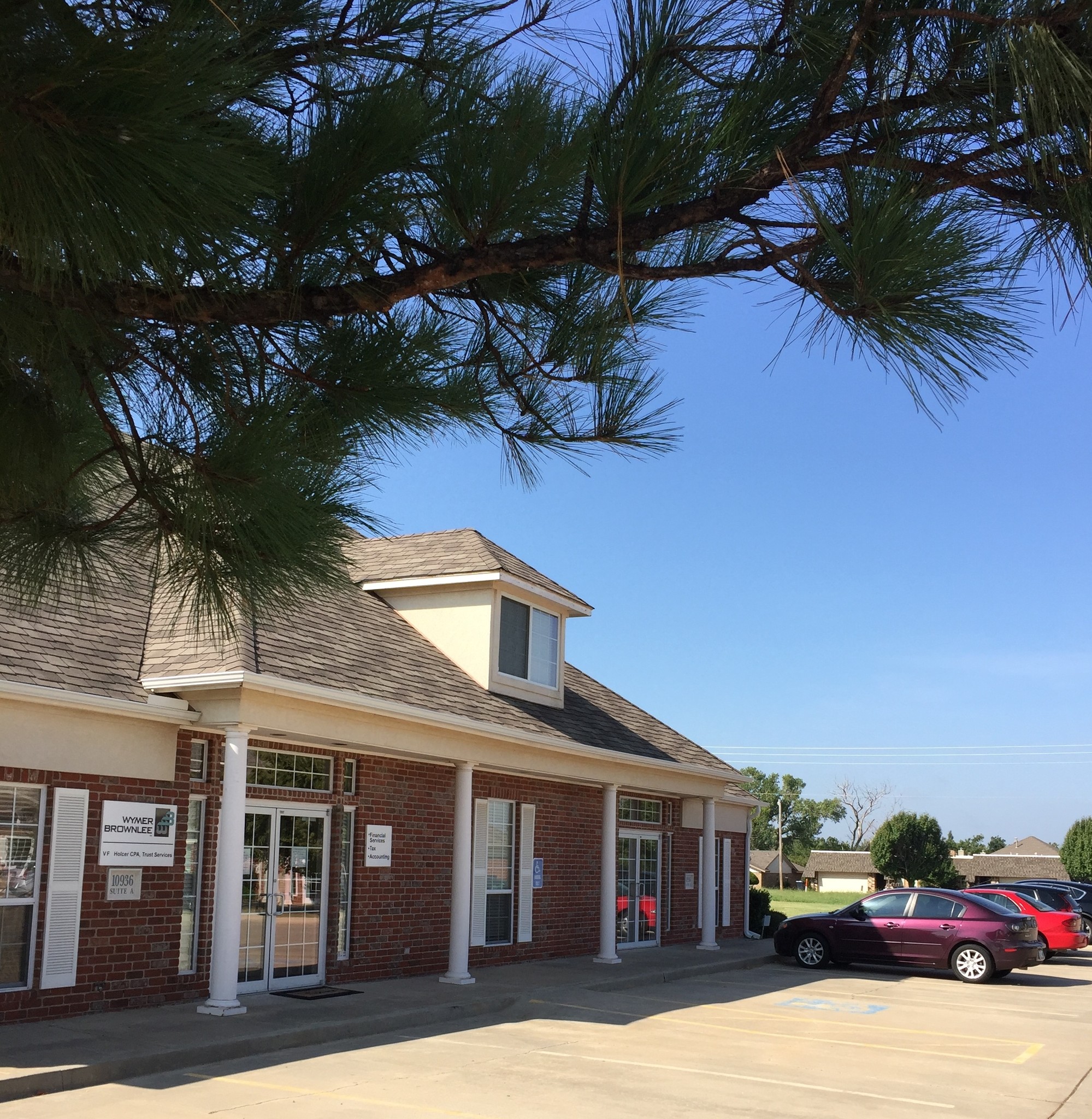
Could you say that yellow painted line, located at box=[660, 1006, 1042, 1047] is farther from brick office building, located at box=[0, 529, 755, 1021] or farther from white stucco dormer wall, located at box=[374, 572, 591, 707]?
white stucco dormer wall, located at box=[374, 572, 591, 707]

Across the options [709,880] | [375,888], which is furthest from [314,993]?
[709,880]

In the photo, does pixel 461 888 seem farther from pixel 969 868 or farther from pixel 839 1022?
pixel 969 868

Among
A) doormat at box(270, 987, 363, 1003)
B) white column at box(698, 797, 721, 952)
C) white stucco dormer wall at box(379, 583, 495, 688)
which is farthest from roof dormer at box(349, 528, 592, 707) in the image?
doormat at box(270, 987, 363, 1003)

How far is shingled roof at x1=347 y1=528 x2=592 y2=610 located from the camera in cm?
1972

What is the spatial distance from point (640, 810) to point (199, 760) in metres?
11.8

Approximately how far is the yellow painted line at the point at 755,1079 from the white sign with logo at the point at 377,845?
4.53 meters

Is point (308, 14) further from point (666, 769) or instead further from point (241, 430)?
point (666, 769)

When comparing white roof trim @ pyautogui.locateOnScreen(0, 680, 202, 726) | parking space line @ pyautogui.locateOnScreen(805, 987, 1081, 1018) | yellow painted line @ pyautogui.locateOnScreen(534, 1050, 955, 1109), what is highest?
white roof trim @ pyautogui.locateOnScreen(0, 680, 202, 726)

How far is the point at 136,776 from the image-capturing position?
12.5 metres

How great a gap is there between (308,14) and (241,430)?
158 centimetres

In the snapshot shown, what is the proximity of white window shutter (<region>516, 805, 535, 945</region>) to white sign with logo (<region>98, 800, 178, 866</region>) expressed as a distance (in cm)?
758

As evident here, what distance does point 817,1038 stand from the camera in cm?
1352

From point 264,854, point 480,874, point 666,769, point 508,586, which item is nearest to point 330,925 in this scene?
point 264,854

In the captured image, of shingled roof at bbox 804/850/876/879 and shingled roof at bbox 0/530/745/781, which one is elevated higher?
shingled roof at bbox 0/530/745/781
